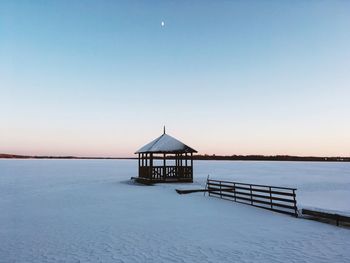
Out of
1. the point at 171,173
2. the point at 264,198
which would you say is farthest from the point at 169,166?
the point at 264,198

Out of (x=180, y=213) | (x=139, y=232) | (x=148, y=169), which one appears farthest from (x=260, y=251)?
(x=148, y=169)

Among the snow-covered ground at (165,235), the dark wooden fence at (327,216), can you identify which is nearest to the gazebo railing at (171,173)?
the snow-covered ground at (165,235)

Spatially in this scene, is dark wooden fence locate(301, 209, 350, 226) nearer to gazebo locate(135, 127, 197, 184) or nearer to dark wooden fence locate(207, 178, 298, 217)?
dark wooden fence locate(207, 178, 298, 217)

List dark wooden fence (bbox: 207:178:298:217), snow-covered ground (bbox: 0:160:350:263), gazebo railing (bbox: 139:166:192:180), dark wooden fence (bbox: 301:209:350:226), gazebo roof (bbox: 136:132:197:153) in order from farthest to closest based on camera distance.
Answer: gazebo railing (bbox: 139:166:192:180) → gazebo roof (bbox: 136:132:197:153) → dark wooden fence (bbox: 207:178:298:217) → dark wooden fence (bbox: 301:209:350:226) → snow-covered ground (bbox: 0:160:350:263)

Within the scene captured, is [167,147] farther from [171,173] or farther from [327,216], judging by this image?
[327,216]

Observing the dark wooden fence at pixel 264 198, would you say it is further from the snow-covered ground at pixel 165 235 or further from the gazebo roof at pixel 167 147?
the gazebo roof at pixel 167 147

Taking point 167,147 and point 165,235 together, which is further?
point 167,147

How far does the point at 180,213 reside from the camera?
13570 millimetres

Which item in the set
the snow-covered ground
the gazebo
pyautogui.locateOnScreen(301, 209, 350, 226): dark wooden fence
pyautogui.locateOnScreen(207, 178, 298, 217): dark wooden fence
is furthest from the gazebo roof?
pyautogui.locateOnScreen(301, 209, 350, 226): dark wooden fence

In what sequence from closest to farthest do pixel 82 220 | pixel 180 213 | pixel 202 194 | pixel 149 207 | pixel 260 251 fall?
pixel 260 251
pixel 82 220
pixel 180 213
pixel 149 207
pixel 202 194

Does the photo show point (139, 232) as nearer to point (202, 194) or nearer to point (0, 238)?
point (0, 238)

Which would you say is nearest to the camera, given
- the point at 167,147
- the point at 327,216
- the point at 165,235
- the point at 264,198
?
the point at 165,235

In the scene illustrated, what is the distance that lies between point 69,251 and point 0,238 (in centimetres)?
298

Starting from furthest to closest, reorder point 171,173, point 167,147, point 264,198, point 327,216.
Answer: point 171,173, point 167,147, point 264,198, point 327,216
